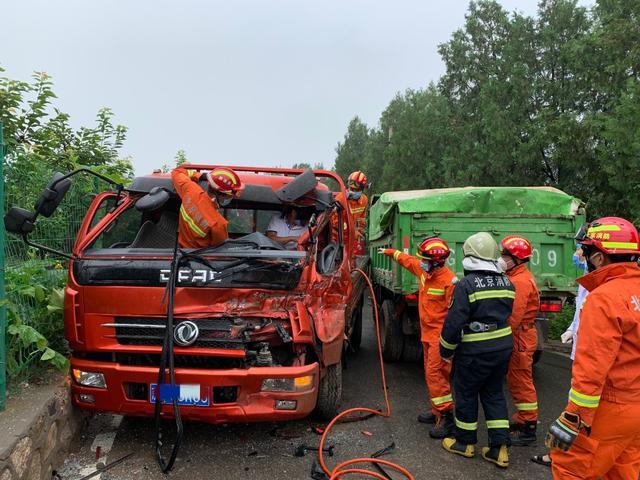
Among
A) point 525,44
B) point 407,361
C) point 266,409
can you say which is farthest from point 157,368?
point 525,44

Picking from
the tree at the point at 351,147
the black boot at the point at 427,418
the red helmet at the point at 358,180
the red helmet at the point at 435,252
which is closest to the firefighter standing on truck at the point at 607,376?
the red helmet at the point at 435,252

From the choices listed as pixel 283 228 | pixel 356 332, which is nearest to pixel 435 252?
pixel 283 228

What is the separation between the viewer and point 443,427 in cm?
427

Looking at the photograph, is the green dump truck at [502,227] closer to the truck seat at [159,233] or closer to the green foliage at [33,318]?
the truck seat at [159,233]

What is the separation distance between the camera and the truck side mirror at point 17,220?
311 cm

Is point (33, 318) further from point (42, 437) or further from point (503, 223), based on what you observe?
point (503, 223)

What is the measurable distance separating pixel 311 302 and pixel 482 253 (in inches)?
51.6

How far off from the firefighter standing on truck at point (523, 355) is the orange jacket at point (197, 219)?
225 cm

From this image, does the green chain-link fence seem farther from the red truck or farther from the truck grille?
the truck grille

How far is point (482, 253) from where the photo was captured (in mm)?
3791

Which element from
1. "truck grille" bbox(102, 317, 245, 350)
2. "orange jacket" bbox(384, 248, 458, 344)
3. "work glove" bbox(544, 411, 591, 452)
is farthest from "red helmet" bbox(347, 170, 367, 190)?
→ "work glove" bbox(544, 411, 591, 452)

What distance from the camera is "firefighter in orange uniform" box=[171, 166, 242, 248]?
147 inches

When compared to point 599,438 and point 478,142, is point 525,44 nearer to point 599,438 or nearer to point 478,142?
point 478,142

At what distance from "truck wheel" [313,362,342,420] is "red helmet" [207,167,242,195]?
1585 millimetres
